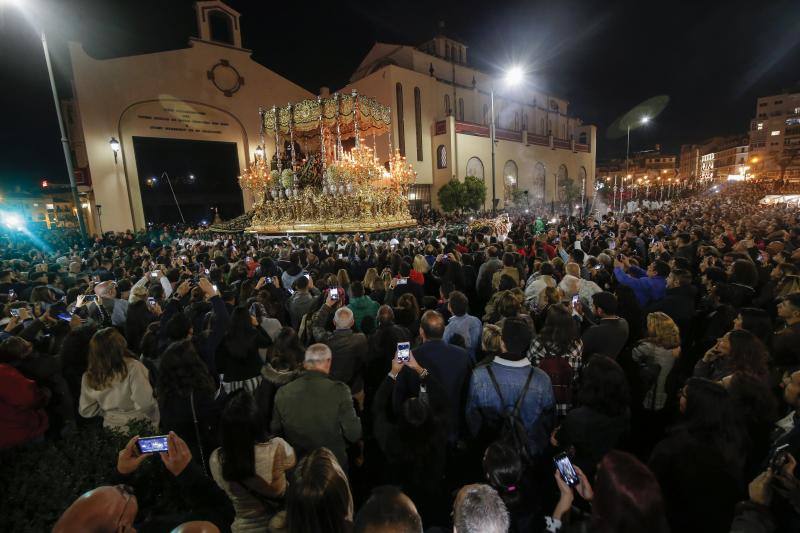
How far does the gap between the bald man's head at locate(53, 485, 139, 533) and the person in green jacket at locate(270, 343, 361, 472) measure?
107 cm

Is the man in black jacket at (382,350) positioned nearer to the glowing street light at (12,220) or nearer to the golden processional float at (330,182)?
the golden processional float at (330,182)

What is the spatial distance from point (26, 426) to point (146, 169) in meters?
28.2

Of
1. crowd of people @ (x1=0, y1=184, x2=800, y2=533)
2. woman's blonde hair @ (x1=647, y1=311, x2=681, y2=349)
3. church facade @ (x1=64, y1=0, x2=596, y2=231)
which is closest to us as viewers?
crowd of people @ (x1=0, y1=184, x2=800, y2=533)

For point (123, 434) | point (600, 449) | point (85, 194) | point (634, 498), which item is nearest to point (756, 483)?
point (600, 449)

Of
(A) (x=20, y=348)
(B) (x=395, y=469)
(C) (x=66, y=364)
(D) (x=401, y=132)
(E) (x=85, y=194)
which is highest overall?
(D) (x=401, y=132)

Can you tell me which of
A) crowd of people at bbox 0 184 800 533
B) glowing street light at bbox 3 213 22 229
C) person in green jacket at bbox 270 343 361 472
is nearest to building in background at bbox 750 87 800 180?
crowd of people at bbox 0 184 800 533

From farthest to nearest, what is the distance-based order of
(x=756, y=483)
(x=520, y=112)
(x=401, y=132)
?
(x=520, y=112) < (x=401, y=132) < (x=756, y=483)

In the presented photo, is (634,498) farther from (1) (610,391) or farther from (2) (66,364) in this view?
(2) (66,364)

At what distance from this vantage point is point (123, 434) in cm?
269

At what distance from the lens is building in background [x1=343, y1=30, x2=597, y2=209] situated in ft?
104

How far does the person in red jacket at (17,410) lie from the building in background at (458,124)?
28.3m

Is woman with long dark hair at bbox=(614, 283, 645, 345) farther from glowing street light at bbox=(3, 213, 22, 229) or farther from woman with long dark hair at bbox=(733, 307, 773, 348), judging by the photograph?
glowing street light at bbox=(3, 213, 22, 229)

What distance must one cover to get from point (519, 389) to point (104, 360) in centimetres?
309

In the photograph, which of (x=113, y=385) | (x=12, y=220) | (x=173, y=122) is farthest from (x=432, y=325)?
(x=12, y=220)
